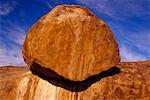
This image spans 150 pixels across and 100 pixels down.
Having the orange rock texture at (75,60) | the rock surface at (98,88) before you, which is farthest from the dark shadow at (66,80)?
the rock surface at (98,88)

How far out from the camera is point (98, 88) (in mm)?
14633

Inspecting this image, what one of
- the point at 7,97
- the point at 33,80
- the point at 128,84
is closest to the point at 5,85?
the point at 7,97

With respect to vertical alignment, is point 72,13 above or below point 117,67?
above

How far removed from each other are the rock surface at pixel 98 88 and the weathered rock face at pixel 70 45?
66 cm

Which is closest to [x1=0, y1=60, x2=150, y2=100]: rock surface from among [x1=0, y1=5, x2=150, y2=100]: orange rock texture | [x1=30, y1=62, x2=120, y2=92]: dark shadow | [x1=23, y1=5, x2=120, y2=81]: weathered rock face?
[x1=0, y1=5, x2=150, y2=100]: orange rock texture

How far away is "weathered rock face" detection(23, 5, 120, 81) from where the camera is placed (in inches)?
574

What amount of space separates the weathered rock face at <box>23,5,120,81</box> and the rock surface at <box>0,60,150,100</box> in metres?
0.66

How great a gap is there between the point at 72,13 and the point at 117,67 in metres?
3.26

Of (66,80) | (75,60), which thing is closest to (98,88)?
(66,80)

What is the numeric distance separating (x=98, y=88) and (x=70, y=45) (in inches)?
83.8

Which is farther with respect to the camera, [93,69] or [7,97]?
[7,97]

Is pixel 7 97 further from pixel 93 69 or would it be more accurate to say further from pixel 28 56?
pixel 93 69

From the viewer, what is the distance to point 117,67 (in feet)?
52.3

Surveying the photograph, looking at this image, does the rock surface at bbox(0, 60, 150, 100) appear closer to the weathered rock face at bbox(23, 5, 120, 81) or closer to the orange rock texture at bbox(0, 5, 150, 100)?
the orange rock texture at bbox(0, 5, 150, 100)
